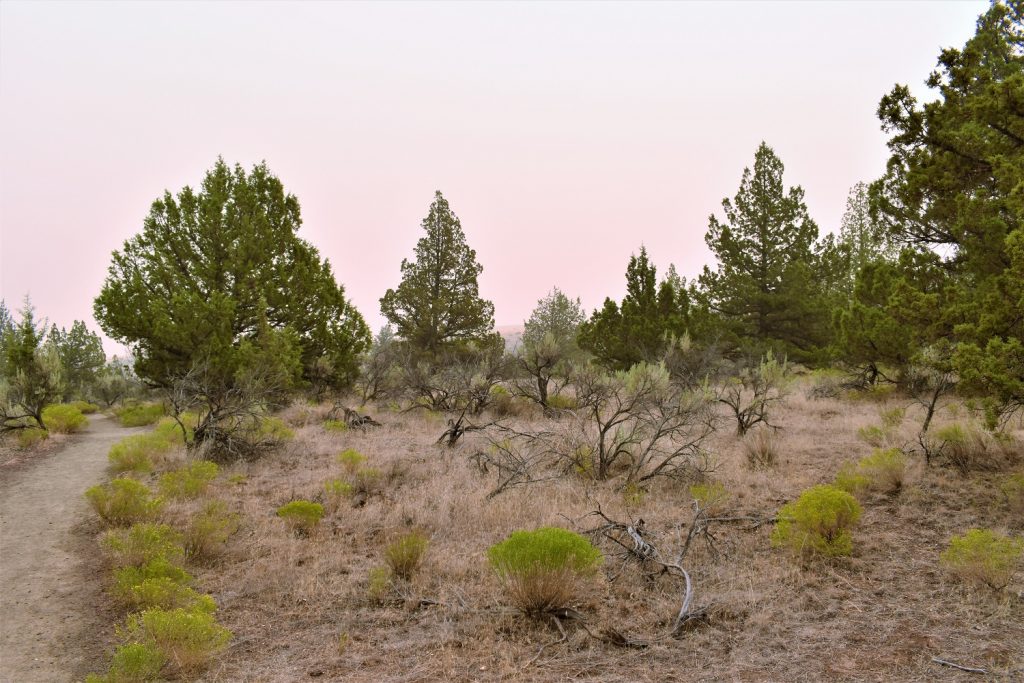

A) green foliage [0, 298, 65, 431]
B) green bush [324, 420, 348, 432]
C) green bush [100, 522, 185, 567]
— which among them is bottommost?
green bush [100, 522, 185, 567]

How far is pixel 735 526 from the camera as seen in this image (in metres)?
Result: 6.86

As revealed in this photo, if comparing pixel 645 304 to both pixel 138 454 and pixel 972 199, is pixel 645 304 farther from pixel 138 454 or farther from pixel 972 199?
pixel 138 454

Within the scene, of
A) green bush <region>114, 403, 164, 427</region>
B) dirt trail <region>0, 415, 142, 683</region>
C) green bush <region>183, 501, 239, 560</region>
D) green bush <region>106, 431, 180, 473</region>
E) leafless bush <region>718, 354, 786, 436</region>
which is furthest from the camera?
green bush <region>114, 403, 164, 427</region>

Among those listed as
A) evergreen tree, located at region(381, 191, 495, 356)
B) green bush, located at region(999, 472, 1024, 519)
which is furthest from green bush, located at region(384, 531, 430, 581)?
evergreen tree, located at region(381, 191, 495, 356)

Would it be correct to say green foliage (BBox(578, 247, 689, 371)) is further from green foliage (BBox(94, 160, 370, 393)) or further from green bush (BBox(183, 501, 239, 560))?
green bush (BBox(183, 501, 239, 560))

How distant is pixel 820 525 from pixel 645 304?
15710 millimetres

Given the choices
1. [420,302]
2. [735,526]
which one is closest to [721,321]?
[420,302]

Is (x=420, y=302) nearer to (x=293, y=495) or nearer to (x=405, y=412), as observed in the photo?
(x=405, y=412)

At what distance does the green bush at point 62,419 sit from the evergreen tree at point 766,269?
78.9 ft

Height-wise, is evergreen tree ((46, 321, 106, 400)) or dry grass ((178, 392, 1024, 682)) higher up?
Answer: evergreen tree ((46, 321, 106, 400))

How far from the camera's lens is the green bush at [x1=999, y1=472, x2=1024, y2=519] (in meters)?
6.30

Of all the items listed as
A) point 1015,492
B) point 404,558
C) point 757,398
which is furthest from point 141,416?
point 1015,492

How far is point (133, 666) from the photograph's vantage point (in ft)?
12.6

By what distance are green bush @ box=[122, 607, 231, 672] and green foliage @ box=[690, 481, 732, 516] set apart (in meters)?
5.64
